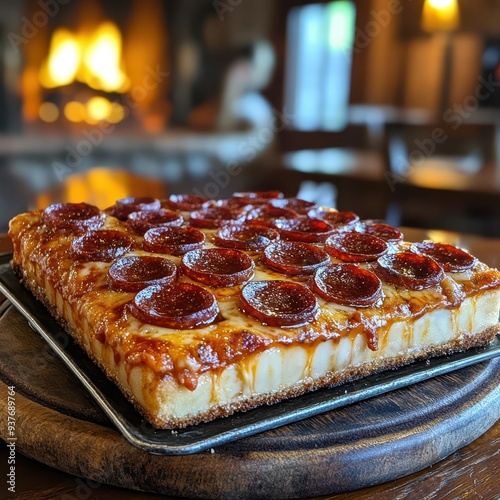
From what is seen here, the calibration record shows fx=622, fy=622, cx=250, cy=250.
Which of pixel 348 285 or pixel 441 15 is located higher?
pixel 441 15

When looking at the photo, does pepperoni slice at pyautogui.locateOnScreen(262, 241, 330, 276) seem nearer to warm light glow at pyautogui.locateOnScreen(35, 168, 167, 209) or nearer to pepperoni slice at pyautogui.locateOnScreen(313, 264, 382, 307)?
pepperoni slice at pyautogui.locateOnScreen(313, 264, 382, 307)

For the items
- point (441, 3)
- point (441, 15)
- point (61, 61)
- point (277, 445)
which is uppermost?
point (441, 3)

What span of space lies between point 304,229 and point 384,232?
29 cm

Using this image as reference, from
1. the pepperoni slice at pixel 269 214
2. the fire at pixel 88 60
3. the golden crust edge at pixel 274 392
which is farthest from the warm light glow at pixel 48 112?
the golden crust edge at pixel 274 392

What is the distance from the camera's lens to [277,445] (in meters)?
1.34

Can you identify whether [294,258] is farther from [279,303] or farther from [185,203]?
[185,203]

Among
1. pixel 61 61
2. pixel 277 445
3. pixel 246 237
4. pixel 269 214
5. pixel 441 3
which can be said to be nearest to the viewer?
pixel 277 445

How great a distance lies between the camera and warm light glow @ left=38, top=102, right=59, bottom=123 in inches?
202

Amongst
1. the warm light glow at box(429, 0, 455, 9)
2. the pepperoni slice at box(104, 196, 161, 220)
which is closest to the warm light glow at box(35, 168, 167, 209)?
the pepperoni slice at box(104, 196, 161, 220)

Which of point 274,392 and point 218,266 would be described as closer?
point 274,392

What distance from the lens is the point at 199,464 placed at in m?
1.28

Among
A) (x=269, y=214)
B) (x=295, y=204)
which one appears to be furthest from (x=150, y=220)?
(x=295, y=204)

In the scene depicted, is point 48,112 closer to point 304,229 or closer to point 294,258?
Result: point 304,229

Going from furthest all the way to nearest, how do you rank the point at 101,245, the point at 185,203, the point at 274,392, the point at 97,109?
1. the point at 97,109
2. the point at 185,203
3. the point at 101,245
4. the point at 274,392
